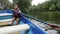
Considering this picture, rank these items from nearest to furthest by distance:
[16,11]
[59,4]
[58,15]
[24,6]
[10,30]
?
[10,30]
[16,11]
[24,6]
[58,15]
[59,4]

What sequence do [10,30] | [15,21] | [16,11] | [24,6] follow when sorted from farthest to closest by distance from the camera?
[24,6] < [15,21] < [16,11] < [10,30]

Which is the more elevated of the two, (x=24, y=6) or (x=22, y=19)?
(x=22, y=19)

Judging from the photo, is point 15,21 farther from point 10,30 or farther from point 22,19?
point 10,30

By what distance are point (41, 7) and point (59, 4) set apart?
2.80 metres

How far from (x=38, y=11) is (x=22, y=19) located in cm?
2466

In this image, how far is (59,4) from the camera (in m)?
29.2

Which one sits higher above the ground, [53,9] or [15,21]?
[15,21]

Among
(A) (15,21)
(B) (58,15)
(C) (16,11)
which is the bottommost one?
(B) (58,15)

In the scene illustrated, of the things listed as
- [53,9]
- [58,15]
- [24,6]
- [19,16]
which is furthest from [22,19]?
[53,9]

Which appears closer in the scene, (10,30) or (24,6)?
(10,30)

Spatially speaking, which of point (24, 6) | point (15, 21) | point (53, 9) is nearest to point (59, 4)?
point (53, 9)

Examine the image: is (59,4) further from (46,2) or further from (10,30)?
(10,30)

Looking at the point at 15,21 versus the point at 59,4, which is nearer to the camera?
the point at 15,21

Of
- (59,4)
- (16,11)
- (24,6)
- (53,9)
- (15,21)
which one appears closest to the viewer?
(16,11)
